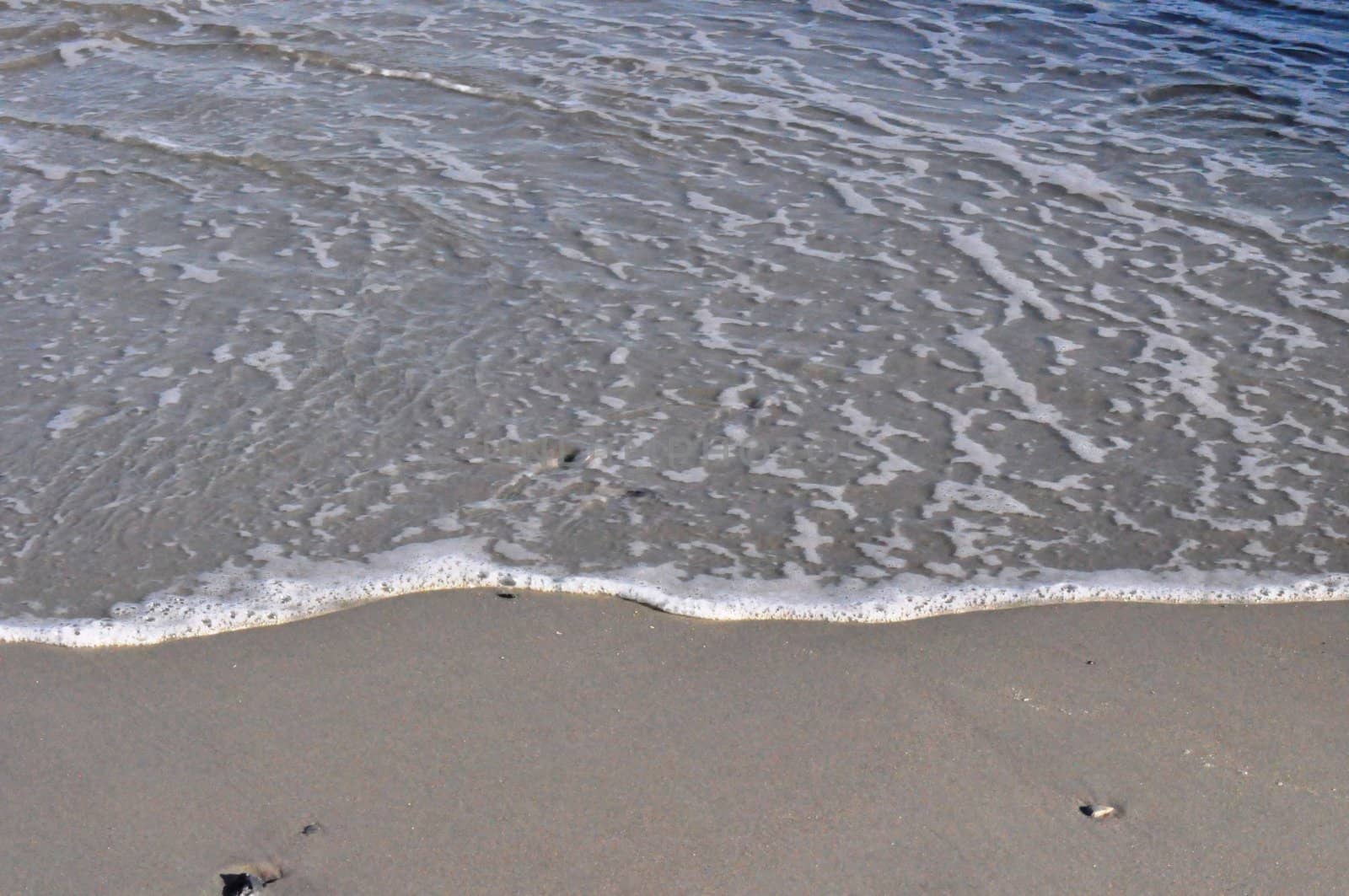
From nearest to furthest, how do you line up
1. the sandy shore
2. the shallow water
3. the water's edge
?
1. the sandy shore
2. the water's edge
3. the shallow water

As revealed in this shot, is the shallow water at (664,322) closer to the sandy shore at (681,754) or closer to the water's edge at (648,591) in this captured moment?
the water's edge at (648,591)

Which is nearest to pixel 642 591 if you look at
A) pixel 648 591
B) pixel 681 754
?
pixel 648 591

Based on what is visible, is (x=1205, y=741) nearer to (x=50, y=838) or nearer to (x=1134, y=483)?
(x=1134, y=483)

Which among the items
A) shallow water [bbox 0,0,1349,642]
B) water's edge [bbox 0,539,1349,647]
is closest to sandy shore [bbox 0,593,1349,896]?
water's edge [bbox 0,539,1349,647]

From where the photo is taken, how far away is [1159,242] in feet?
19.2

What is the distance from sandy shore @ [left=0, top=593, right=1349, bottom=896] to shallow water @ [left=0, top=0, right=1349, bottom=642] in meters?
0.17

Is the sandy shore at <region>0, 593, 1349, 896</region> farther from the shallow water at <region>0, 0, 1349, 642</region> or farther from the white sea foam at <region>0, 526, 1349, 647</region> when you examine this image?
the shallow water at <region>0, 0, 1349, 642</region>

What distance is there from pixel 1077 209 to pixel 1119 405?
186 cm

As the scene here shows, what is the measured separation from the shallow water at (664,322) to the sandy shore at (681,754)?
0.17 m

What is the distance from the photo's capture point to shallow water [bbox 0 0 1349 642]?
383 cm

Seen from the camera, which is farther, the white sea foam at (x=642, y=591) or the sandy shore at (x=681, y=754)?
the white sea foam at (x=642, y=591)

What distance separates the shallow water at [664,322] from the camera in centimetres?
383

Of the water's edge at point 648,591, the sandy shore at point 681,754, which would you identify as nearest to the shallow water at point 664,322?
the water's edge at point 648,591

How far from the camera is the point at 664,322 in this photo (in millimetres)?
5094
